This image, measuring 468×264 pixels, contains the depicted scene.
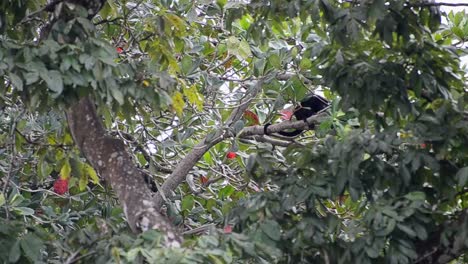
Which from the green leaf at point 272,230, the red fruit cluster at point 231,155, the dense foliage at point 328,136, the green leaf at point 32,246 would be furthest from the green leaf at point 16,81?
the red fruit cluster at point 231,155

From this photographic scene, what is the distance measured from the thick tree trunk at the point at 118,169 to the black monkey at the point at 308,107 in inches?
48.1

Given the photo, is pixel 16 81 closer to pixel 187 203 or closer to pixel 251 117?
pixel 187 203

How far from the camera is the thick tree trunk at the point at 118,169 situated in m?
2.31

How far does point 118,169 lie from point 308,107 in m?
1.46

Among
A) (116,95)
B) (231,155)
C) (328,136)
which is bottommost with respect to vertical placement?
(231,155)

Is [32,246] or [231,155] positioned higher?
[32,246]

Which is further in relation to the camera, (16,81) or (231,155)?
(231,155)

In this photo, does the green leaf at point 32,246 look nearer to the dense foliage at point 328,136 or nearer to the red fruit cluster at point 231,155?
the dense foliage at point 328,136

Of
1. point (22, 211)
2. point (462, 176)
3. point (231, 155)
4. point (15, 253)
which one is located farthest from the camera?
point (231, 155)

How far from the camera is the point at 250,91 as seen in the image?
362 cm

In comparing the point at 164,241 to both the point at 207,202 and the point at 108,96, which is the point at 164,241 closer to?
the point at 108,96

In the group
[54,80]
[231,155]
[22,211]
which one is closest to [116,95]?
[54,80]

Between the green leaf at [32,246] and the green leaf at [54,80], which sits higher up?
the green leaf at [54,80]

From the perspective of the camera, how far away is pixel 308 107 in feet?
12.2
